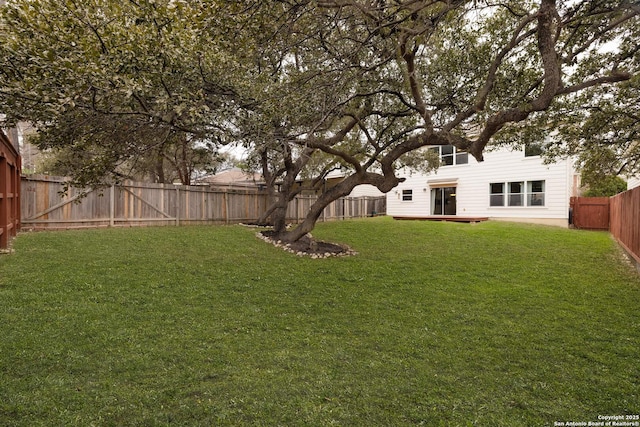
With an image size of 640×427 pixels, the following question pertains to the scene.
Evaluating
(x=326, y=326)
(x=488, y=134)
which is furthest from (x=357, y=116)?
(x=326, y=326)

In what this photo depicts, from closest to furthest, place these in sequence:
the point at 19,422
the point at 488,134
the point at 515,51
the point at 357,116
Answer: the point at 19,422
the point at 488,134
the point at 515,51
the point at 357,116

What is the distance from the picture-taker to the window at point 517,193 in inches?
654

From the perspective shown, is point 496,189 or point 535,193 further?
point 496,189

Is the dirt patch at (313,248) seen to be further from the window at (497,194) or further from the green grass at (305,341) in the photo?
the window at (497,194)

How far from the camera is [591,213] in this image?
14898 millimetres

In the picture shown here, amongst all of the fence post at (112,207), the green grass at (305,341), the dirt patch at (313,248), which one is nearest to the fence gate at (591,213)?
the green grass at (305,341)

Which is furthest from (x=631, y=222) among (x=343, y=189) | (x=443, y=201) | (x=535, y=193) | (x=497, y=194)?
(x=443, y=201)

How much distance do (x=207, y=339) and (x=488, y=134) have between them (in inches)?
197

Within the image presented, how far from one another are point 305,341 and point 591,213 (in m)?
16.5

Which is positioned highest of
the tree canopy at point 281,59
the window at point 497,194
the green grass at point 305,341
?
the tree canopy at point 281,59

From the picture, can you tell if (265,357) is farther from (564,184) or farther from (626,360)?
(564,184)

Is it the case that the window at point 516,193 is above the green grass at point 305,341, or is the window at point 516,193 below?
above

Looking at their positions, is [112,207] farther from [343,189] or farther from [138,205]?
[343,189]

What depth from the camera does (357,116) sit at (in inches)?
312
